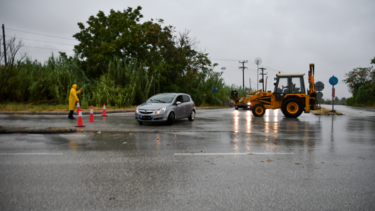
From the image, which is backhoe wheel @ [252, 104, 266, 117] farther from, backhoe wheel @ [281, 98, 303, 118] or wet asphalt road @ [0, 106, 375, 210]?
wet asphalt road @ [0, 106, 375, 210]

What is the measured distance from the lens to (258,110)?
19.5 metres

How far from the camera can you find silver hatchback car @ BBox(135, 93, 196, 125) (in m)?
12.9

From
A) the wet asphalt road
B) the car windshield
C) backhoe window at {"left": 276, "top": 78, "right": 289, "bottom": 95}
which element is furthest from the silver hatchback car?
backhoe window at {"left": 276, "top": 78, "right": 289, "bottom": 95}

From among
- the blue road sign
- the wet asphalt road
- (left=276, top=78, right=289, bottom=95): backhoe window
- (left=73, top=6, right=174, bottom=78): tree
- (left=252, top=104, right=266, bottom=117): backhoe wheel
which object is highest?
(left=73, top=6, right=174, bottom=78): tree

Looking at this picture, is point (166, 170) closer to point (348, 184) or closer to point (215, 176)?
point (215, 176)

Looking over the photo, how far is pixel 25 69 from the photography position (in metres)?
26.0

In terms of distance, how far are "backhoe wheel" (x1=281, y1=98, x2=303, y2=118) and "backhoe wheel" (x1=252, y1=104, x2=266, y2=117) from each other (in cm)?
129

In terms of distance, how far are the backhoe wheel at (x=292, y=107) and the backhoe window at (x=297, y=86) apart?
2.88ft

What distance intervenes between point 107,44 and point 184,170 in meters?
30.9

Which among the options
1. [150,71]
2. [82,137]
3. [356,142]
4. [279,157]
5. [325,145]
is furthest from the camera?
[150,71]

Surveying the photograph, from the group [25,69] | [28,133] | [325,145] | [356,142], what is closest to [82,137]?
[28,133]

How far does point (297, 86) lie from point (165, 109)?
412 inches

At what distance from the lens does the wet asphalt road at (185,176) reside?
12.2 feet

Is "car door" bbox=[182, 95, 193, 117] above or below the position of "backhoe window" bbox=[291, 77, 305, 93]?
below
